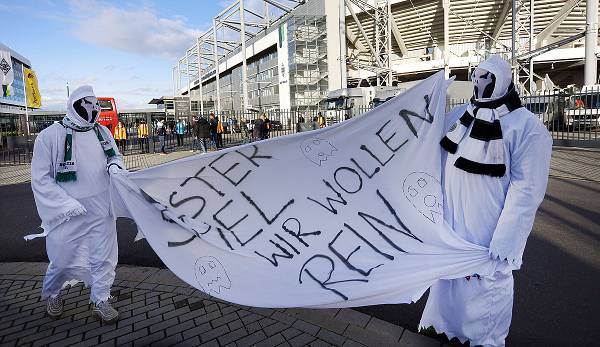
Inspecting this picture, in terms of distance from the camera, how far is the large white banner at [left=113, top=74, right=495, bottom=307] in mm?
2729

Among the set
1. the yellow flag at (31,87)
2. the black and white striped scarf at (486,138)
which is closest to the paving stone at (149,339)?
the black and white striped scarf at (486,138)

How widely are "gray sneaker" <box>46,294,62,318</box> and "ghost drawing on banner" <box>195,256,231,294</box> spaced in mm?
1460

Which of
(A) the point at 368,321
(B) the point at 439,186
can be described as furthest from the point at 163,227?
(B) the point at 439,186

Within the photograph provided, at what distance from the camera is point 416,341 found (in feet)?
9.76

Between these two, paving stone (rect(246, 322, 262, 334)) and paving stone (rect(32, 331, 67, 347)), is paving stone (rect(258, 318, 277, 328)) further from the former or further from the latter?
paving stone (rect(32, 331, 67, 347))

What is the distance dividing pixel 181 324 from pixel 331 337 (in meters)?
1.22

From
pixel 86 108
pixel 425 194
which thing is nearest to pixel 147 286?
pixel 86 108

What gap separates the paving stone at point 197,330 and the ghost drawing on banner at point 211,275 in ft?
1.54

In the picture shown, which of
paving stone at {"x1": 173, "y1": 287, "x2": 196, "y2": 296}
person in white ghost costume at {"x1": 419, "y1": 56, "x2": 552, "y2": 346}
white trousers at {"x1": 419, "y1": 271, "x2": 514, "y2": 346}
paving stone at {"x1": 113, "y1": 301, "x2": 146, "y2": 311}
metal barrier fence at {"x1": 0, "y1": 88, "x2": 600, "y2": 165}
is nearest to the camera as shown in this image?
person in white ghost costume at {"x1": 419, "y1": 56, "x2": 552, "y2": 346}

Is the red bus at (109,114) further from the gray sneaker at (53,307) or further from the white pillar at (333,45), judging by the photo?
the white pillar at (333,45)

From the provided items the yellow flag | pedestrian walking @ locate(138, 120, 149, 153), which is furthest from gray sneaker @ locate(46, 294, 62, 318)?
the yellow flag

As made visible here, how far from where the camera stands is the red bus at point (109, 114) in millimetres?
20766

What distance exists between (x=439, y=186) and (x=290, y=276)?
3.84ft

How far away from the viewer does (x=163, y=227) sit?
10.2 feet
